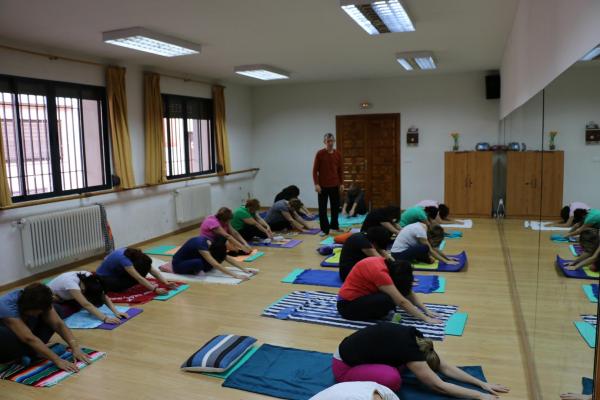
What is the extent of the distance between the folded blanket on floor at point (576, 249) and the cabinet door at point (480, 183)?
7.01m

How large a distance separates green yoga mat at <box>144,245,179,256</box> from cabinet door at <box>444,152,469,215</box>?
5.15 m

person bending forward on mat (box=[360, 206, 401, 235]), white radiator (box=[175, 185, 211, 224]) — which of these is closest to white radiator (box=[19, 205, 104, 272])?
white radiator (box=[175, 185, 211, 224])

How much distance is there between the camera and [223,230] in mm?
6113

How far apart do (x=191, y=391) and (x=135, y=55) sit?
500cm

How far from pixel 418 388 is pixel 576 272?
138cm

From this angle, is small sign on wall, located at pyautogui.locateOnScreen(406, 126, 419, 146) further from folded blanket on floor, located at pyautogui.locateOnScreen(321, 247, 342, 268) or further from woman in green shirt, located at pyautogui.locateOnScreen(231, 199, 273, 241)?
folded blanket on floor, located at pyautogui.locateOnScreen(321, 247, 342, 268)

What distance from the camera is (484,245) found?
22.3 ft

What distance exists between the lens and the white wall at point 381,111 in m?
9.39

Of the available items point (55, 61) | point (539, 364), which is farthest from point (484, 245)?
point (55, 61)

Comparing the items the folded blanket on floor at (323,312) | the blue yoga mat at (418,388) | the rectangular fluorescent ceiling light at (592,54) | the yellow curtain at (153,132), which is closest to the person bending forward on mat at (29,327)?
the folded blanket on floor at (323,312)

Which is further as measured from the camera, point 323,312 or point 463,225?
point 463,225

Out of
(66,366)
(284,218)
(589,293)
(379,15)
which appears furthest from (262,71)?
(589,293)

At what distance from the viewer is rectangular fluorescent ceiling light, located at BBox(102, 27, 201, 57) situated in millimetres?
5125

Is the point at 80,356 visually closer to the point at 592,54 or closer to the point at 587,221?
the point at 587,221
